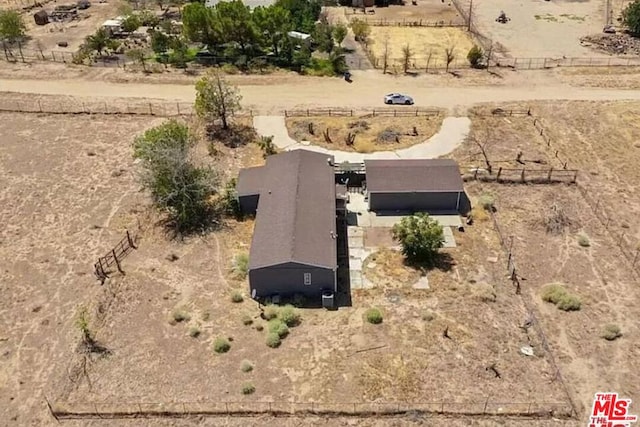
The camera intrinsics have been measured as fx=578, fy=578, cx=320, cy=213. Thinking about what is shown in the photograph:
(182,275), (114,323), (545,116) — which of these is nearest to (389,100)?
(545,116)

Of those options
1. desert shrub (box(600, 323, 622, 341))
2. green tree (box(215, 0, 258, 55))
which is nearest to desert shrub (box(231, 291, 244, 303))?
desert shrub (box(600, 323, 622, 341))

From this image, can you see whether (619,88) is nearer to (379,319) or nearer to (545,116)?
(545,116)

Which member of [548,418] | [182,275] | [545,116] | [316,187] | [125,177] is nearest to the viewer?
[548,418]

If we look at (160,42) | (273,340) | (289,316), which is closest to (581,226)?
(289,316)

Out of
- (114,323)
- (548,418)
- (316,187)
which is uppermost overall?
(316,187)

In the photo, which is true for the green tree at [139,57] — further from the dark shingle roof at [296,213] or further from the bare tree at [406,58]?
the dark shingle roof at [296,213]

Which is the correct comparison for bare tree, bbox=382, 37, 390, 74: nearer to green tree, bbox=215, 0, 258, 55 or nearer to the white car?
the white car

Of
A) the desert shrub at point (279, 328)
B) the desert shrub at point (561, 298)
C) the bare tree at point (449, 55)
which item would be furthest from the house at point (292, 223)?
the bare tree at point (449, 55)
